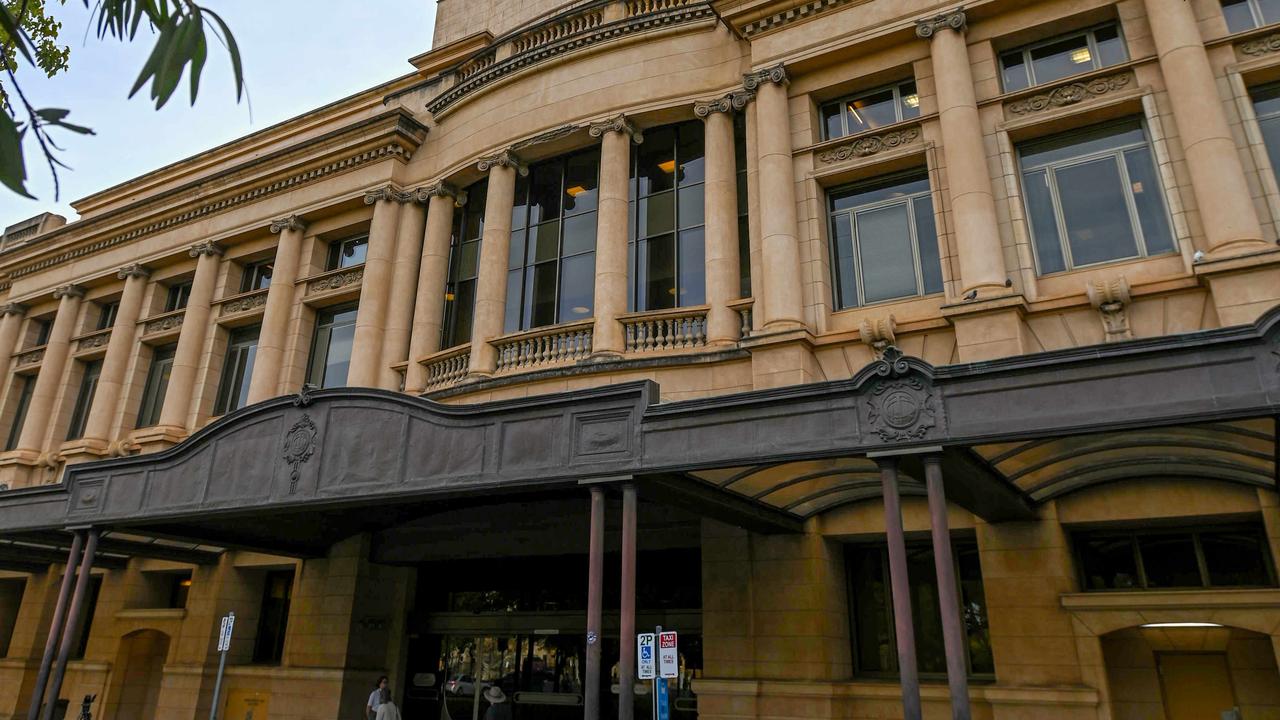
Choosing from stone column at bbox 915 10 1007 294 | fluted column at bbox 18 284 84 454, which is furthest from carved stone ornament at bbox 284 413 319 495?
fluted column at bbox 18 284 84 454

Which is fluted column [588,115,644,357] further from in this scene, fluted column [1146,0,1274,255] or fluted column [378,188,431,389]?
fluted column [1146,0,1274,255]

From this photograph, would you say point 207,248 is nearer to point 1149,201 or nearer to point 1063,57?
point 1063,57

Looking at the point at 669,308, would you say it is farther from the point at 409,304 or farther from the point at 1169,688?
the point at 1169,688

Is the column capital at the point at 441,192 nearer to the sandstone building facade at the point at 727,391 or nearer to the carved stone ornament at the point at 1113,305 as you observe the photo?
the sandstone building facade at the point at 727,391

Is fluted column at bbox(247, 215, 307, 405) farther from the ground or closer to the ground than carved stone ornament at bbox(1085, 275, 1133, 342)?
farther from the ground

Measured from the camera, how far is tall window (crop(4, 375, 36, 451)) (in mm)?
26406

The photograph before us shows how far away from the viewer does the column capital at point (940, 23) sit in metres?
14.5

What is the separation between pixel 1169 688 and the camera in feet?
38.2

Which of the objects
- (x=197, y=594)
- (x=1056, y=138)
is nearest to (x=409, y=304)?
(x=197, y=594)

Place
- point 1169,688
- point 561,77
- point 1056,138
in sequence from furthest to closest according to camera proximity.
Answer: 1. point 561,77
2. point 1056,138
3. point 1169,688

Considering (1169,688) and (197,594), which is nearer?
(1169,688)

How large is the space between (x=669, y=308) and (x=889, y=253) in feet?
13.7

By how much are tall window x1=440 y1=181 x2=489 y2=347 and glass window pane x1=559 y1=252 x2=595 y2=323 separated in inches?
88.7

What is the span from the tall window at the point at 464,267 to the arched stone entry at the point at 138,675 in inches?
445
